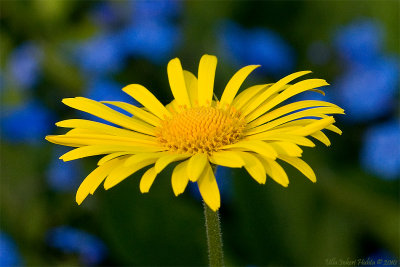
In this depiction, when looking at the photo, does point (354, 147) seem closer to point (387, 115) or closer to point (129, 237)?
point (387, 115)

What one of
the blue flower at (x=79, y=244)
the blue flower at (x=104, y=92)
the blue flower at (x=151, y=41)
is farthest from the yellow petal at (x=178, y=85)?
the blue flower at (x=151, y=41)

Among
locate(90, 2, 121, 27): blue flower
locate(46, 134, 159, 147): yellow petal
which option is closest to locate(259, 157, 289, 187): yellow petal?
locate(46, 134, 159, 147): yellow petal

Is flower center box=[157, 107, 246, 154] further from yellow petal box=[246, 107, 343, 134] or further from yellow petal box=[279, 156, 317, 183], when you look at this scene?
yellow petal box=[279, 156, 317, 183]

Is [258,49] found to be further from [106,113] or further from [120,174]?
[120,174]

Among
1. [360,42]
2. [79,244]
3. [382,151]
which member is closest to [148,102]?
[79,244]

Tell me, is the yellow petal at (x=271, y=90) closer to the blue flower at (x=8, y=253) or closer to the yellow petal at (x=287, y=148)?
the yellow petal at (x=287, y=148)

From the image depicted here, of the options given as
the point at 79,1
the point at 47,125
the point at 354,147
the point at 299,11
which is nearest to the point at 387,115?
the point at 354,147
